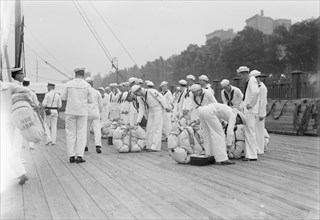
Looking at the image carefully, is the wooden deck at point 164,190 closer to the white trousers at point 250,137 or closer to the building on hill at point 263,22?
the white trousers at point 250,137

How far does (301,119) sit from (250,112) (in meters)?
5.72

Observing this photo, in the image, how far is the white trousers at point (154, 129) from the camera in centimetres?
976

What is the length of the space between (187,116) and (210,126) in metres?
2.54

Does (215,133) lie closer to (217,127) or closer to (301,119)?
(217,127)

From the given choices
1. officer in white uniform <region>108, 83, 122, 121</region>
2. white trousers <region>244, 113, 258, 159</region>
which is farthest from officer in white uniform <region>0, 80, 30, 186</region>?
officer in white uniform <region>108, 83, 122, 121</region>

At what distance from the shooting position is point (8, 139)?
5.94m

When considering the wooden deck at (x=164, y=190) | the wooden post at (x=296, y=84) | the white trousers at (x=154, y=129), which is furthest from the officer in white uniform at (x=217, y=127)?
the wooden post at (x=296, y=84)

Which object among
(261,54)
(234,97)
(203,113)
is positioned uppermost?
(261,54)

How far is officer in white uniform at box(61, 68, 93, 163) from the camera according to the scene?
7.81 meters

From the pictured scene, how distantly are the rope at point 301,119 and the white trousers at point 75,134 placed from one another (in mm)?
8015

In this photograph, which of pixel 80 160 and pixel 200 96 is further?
pixel 200 96

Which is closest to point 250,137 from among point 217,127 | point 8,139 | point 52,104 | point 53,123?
point 217,127

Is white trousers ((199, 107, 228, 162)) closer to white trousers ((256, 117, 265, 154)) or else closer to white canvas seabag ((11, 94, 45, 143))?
white trousers ((256, 117, 265, 154))

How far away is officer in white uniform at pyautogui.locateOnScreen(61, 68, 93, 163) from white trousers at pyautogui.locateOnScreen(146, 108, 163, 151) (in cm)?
237
